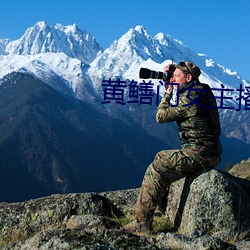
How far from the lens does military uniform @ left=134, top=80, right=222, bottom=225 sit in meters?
10.4

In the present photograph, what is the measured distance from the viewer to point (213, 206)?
384 inches

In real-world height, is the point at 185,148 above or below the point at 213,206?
above

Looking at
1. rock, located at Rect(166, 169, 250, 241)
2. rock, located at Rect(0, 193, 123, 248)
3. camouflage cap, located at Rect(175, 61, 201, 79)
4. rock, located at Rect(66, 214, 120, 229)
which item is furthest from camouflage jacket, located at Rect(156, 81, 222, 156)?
rock, located at Rect(0, 193, 123, 248)

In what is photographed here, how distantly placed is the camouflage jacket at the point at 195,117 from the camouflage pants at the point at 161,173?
9.8 inches

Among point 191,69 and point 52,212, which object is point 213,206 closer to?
point 191,69

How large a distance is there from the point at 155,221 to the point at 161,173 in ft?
4.39

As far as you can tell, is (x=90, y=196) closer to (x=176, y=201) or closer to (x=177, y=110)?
(x=176, y=201)

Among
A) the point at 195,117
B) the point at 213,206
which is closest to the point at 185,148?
the point at 195,117

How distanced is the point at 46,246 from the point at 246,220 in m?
4.48

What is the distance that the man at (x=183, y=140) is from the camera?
1039 cm

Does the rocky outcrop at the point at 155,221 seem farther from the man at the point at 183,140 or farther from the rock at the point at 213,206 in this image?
the man at the point at 183,140

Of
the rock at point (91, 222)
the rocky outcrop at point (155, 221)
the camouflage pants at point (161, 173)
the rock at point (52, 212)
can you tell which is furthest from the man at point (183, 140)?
the rock at point (52, 212)

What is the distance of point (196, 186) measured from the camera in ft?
33.5

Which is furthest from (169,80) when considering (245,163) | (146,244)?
(245,163)
